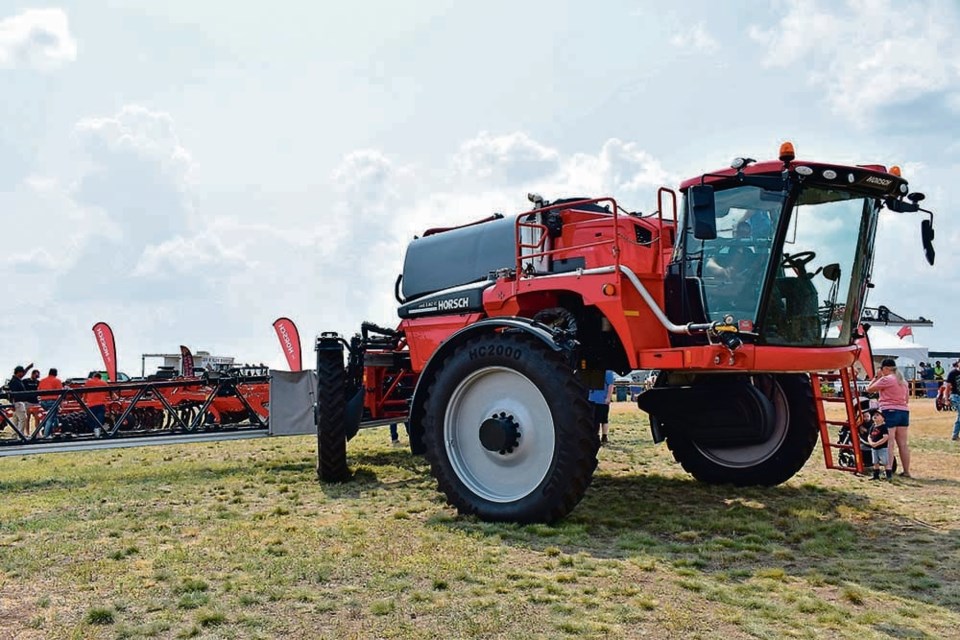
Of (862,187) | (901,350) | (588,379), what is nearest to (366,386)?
(588,379)

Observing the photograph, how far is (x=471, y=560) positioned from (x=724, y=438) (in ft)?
13.8

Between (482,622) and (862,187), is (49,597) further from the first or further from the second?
(862,187)

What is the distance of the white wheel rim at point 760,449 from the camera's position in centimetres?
870

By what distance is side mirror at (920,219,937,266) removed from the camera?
736 centimetres

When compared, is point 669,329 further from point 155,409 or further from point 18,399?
point 155,409

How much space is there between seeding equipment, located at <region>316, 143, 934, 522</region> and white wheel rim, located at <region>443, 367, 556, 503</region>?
1 cm

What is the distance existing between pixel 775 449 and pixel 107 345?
19352 mm

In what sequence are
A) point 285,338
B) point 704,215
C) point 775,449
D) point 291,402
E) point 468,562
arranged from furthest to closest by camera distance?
point 285,338 < point 291,402 < point 775,449 < point 704,215 < point 468,562

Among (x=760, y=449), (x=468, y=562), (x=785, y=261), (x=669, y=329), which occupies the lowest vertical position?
(x=468, y=562)

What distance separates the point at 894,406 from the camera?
10.4 m

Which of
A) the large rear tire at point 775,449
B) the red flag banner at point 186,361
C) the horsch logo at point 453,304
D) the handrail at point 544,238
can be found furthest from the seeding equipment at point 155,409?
the large rear tire at point 775,449

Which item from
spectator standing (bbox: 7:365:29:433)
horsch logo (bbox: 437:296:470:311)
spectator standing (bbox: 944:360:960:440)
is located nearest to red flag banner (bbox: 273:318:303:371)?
spectator standing (bbox: 7:365:29:433)

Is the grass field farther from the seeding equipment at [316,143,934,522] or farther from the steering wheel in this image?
the steering wheel

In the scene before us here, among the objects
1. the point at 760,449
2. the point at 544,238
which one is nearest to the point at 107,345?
the point at 544,238
